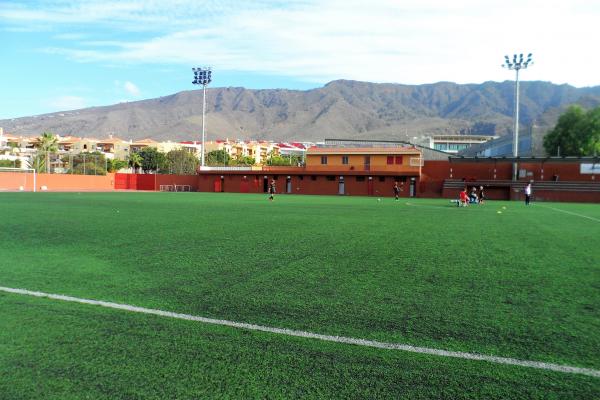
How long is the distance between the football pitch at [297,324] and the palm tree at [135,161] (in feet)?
341

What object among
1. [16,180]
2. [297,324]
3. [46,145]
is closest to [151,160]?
[46,145]

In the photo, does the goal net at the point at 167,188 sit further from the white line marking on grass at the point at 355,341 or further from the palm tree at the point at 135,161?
the white line marking on grass at the point at 355,341

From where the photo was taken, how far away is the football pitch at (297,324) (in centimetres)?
338

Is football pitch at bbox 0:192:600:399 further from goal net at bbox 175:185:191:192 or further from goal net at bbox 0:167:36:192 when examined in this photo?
goal net at bbox 175:185:191:192

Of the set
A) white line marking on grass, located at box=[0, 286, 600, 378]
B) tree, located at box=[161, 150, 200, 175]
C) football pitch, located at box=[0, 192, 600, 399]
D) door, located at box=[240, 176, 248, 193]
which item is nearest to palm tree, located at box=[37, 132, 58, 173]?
tree, located at box=[161, 150, 200, 175]

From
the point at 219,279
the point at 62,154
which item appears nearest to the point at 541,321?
the point at 219,279

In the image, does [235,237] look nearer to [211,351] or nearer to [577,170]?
[211,351]

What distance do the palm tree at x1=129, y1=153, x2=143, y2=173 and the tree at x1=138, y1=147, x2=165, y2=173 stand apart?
1691mm

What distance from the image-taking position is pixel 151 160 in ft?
375

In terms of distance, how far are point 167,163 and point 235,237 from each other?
10138 centimetres

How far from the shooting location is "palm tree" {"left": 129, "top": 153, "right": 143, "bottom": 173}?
107750mm

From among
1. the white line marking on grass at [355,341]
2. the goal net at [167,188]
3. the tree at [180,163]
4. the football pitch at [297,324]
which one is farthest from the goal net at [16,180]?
the white line marking on grass at [355,341]

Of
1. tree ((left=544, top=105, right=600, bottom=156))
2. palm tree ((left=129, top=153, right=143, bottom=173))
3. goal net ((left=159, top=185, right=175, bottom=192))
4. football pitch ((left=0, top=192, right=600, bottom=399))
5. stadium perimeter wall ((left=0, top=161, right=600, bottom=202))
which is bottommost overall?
goal net ((left=159, top=185, right=175, bottom=192))

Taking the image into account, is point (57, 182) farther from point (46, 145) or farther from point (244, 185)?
point (244, 185)
